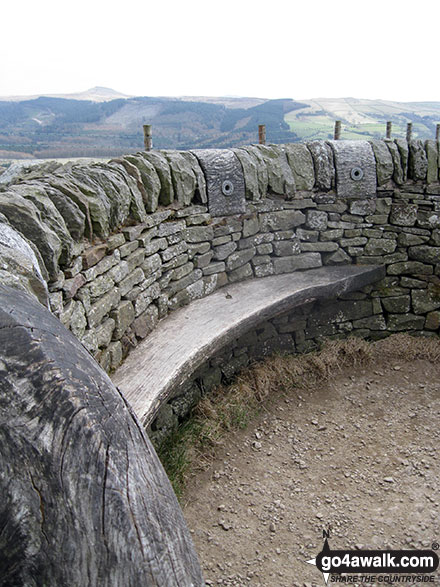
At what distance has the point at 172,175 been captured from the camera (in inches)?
146

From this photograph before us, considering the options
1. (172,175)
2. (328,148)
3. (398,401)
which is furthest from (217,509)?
(328,148)

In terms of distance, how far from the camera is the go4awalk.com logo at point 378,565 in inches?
106

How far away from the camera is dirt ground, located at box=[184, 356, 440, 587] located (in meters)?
2.88

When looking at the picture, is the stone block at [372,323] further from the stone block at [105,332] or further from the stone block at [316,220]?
the stone block at [105,332]

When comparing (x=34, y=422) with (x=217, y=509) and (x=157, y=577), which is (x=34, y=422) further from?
(x=217, y=509)

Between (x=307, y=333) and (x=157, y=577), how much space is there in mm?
4263

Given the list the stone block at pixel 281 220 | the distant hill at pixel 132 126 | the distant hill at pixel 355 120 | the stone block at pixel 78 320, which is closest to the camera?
the stone block at pixel 78 320

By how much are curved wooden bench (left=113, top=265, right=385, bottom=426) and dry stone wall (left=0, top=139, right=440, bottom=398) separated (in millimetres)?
117

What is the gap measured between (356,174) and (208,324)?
7.39ft

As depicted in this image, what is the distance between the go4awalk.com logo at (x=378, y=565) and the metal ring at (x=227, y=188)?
277 centimetres

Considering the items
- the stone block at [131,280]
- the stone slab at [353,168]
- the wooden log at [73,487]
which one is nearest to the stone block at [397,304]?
the stone slab at [353,168]

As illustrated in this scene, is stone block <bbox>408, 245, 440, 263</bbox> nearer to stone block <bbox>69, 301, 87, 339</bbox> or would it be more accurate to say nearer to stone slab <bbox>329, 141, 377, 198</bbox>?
stone slab <bbox>329, 141, 377, 198</bbox>

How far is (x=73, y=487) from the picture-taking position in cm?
90

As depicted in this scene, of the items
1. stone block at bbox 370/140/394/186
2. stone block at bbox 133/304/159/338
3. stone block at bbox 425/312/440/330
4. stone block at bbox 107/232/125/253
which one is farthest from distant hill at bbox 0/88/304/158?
stone block at bbox 107/232/125/253
